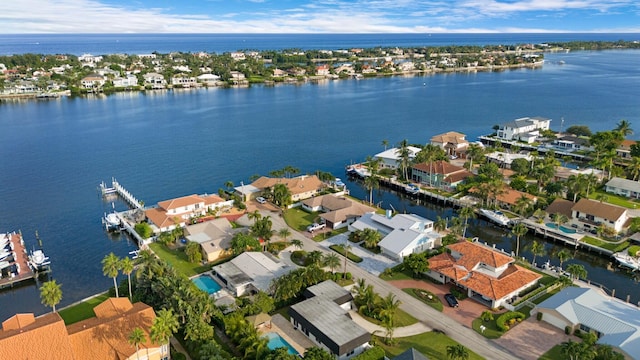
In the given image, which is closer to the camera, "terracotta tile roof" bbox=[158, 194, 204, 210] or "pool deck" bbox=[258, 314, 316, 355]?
"pool deck" bbox=[258, 314, 316, 355]

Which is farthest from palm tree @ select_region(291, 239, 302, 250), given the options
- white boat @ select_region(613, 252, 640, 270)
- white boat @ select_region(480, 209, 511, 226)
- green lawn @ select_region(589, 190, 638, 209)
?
green lawn @ select_region(589, 190, 638, 209)

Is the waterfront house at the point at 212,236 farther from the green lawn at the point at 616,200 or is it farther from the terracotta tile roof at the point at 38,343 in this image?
the green lawn at the point at 616,200

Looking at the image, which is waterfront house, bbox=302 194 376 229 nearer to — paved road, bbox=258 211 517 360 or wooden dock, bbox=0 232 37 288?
paved road, bbox=258 211 517 360

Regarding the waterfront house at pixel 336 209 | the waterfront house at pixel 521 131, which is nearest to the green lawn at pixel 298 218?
the waterfront house at pixel 336 209

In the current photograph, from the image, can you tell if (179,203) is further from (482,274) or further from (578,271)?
(578,271)

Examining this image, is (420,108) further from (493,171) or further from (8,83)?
(8,83)

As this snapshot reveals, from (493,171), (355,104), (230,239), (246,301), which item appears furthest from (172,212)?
(355,104)

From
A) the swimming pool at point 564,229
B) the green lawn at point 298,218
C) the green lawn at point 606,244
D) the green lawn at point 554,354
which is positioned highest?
the green lawn at point 298,218
